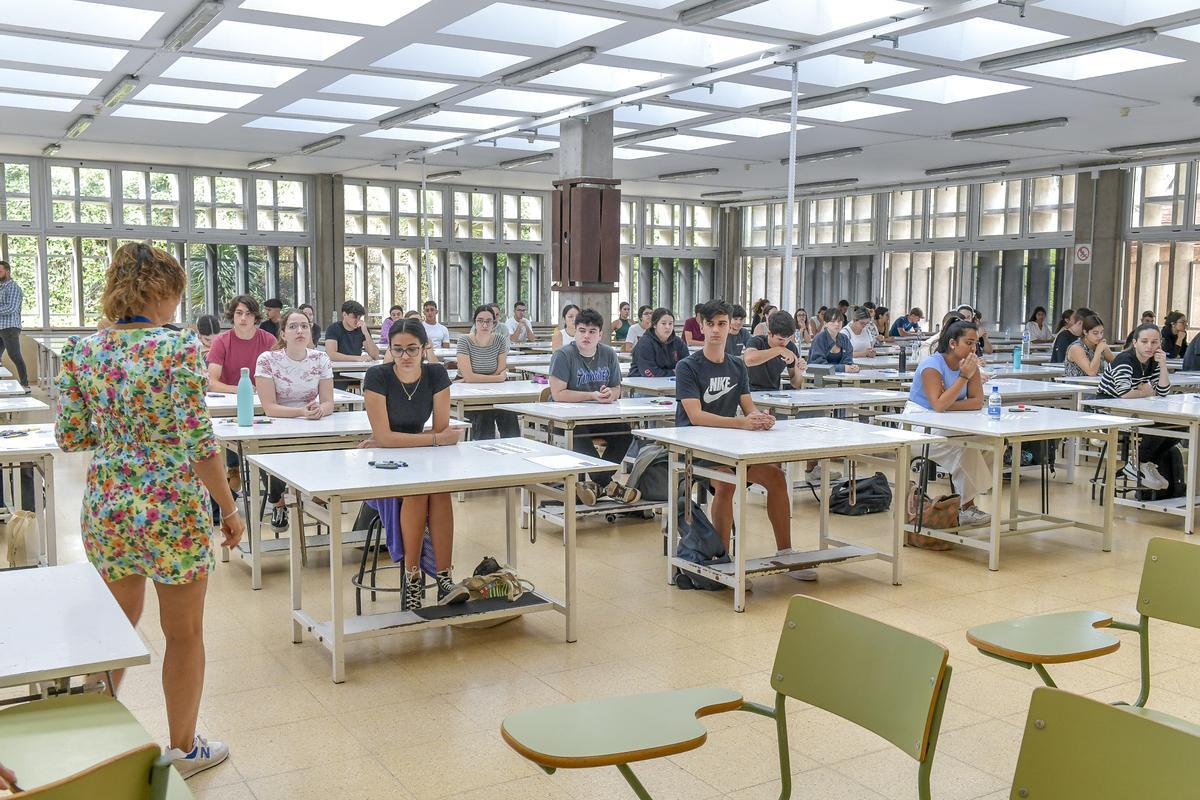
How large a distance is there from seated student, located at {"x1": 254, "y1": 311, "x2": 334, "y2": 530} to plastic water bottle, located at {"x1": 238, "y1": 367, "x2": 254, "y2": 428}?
0.43m

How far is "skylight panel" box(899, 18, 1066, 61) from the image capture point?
7789mm

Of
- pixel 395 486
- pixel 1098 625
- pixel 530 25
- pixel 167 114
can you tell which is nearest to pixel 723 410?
pixel 395 486

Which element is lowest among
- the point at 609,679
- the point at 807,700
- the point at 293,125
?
the point at 609,679

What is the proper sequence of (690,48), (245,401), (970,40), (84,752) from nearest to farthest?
(84,752), (245,401), (970,40), (690,48)

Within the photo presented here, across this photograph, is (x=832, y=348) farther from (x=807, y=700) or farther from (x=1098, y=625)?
(x=807, y=700)

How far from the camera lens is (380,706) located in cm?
382

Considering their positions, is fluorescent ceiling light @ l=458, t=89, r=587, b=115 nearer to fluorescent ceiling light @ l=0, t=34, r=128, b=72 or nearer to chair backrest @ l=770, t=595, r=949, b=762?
fluorescent ceiling light @ l=0, t=34, r=128, b=72

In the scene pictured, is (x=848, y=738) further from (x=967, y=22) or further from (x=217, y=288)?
(x=217, y=288)

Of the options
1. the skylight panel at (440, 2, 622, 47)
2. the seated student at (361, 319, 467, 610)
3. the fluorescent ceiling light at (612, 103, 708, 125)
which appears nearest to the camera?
the seated student at (361, 319, 467, 610)

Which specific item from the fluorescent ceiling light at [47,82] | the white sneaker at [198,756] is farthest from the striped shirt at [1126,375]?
the fluorescent ceiling light at [47,82]

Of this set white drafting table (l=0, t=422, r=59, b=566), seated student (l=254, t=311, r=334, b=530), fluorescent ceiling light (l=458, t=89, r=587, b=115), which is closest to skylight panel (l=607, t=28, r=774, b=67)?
fluorescent ceiling light (l=458, t=89, r=587, b=115)

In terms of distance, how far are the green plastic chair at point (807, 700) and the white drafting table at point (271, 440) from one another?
3.20 metres

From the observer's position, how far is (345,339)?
993 centimetres

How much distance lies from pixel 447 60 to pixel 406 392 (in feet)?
15.4
